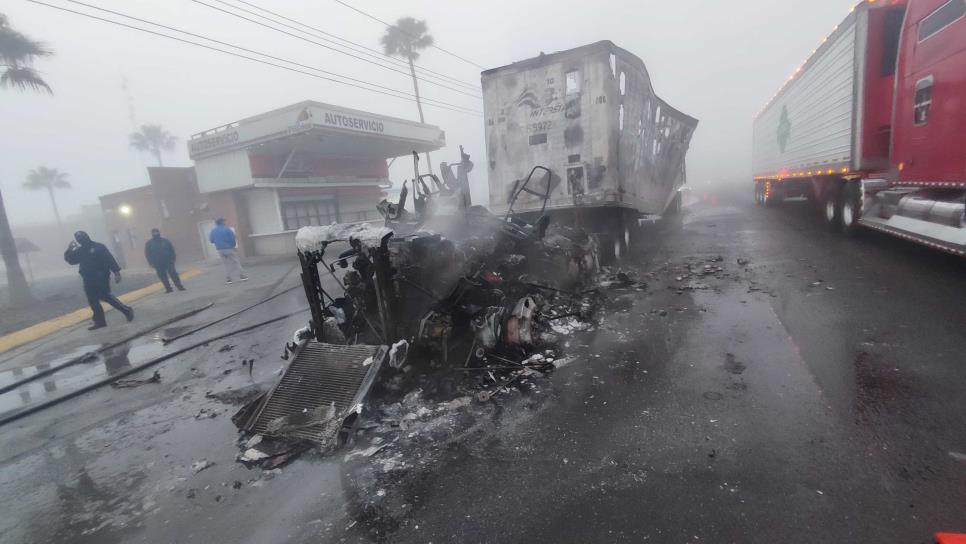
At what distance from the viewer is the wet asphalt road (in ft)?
7.88

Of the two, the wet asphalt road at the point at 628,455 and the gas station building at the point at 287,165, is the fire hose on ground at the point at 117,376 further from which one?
the gas station building at the point at 287,165

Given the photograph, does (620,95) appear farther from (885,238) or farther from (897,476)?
(897,476)

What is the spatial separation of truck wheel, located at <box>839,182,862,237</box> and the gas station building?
589 inches

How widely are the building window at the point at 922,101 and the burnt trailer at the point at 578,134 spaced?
14.1ft

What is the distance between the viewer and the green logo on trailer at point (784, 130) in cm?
1368

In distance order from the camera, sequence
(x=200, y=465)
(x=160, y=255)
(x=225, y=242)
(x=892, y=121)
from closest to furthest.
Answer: (x=200, y=465) < (x=892, y=121) < (x=160, y=255) < (x=225, y=242)

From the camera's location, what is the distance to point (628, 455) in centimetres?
296

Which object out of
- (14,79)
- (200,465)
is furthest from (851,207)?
(14,79)

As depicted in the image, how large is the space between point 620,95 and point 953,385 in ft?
22.1

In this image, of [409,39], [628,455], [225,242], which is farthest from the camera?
[409,39]

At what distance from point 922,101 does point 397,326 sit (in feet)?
27.7

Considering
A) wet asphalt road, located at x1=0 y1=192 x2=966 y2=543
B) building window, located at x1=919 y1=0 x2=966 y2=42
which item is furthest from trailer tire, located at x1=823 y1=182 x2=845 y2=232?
wet asphalt road, located at x1=0 y1=192 x2=966 y2=543

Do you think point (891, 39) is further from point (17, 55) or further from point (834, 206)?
point (17, 55)

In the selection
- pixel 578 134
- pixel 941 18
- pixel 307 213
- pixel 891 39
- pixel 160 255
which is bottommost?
pixel 160 255
